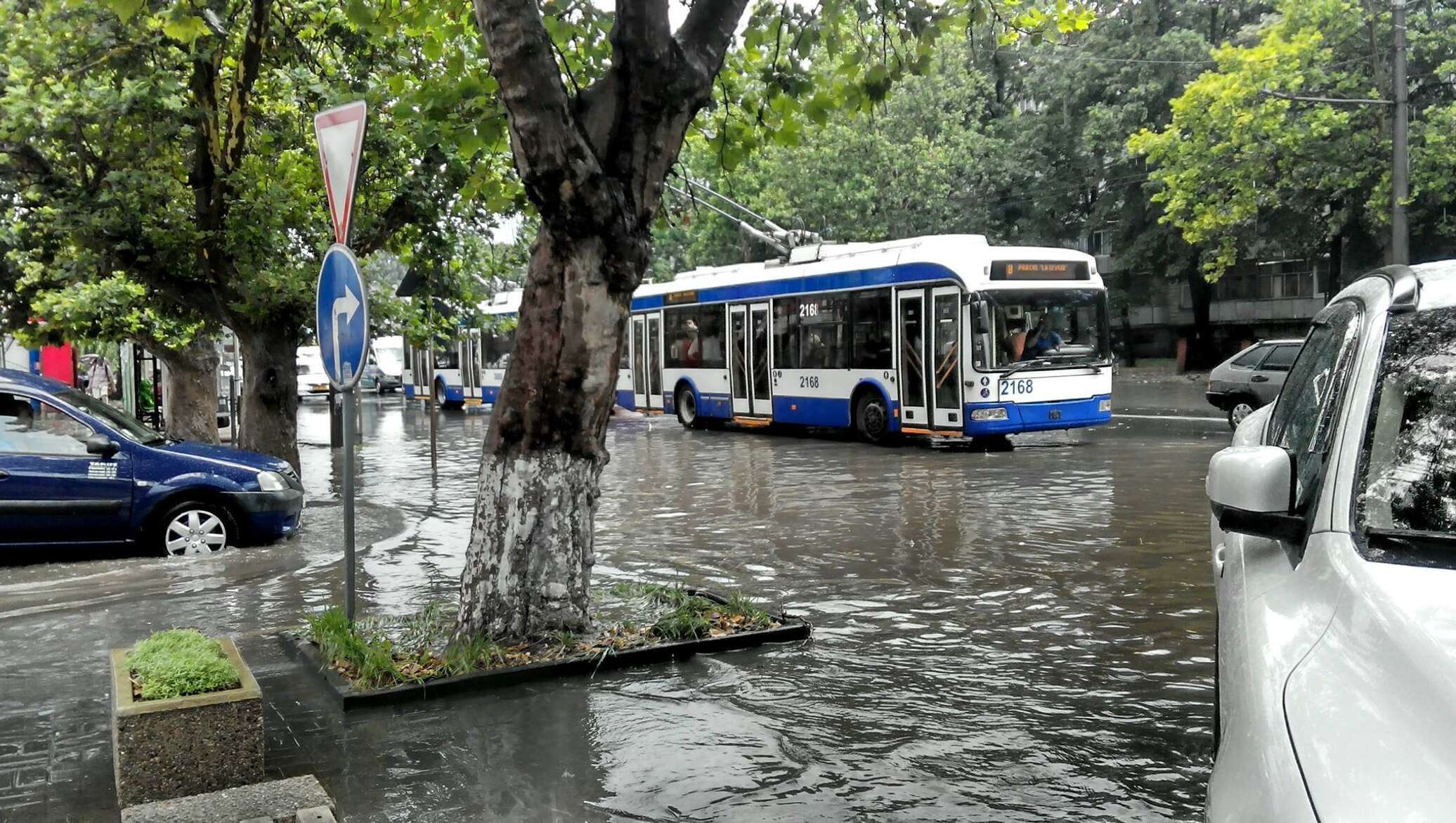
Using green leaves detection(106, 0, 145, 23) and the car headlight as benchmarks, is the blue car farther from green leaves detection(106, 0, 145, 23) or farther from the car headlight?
green leaves detection(106, 0, 145, 23)

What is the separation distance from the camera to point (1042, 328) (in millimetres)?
20109

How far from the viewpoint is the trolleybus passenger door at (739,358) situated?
85.6 feet

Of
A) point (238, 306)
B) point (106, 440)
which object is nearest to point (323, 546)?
point (106, 440)

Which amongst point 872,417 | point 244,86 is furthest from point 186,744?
point 872,417

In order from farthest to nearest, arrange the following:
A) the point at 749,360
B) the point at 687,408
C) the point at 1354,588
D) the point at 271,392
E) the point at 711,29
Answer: the point at 687,408 < the point at 749,360 < the point at 271,392 < the point at 711,29 < the point at 1354,588

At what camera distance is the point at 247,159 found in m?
13.8

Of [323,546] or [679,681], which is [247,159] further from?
[679,681]

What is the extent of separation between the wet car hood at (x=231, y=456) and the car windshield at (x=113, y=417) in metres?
0.15

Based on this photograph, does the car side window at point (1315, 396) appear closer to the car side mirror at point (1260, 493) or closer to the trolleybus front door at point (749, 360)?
the car side mirror at point (1260, 493)

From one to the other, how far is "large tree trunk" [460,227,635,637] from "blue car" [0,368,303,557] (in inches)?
198

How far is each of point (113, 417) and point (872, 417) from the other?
44.6 feet

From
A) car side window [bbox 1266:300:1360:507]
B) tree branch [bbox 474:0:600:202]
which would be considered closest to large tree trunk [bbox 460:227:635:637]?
tree branch [bbox 474:0:600:202]

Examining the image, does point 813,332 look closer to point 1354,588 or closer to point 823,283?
point 823,283

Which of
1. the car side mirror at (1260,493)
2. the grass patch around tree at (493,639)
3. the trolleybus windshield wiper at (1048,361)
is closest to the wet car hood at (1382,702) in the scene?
the car side mirror at (1260,493)
